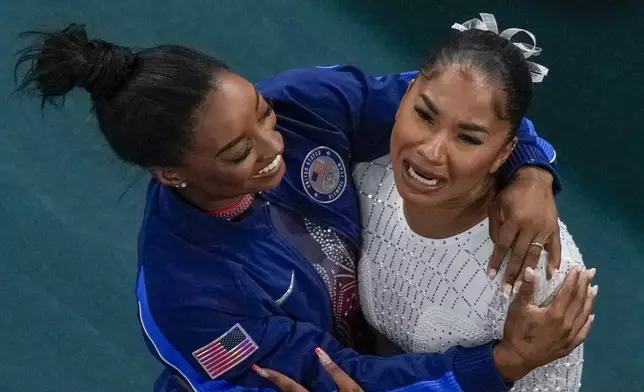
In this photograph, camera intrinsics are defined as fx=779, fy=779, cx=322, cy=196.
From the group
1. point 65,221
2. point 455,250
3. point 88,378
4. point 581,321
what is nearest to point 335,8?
point 65,221

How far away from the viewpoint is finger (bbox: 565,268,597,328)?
1004mm

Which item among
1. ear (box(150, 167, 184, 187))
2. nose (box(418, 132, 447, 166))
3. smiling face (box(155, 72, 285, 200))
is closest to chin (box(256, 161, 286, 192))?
smiling face (box(155, 72, 285, 200))

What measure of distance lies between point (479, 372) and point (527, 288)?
0.51 ft

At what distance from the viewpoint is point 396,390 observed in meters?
1.12

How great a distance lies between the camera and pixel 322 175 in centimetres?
122

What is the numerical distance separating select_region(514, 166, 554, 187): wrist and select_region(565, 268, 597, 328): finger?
0.19 meters

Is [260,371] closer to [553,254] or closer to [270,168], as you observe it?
A: [270,168]

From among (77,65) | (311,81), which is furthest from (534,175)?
(77,65)

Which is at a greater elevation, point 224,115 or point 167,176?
point 224,115

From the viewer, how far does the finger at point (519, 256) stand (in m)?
1.06

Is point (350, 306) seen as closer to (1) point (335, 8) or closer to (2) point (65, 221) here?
(2) point (65, 221)

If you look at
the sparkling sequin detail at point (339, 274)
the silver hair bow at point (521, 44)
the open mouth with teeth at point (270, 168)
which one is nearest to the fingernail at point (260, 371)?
the sparkling sequin detail at point (339, 274)

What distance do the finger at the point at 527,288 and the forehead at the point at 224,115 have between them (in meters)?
0.41

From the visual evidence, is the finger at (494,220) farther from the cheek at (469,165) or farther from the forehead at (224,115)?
the forehead at (224,115)
